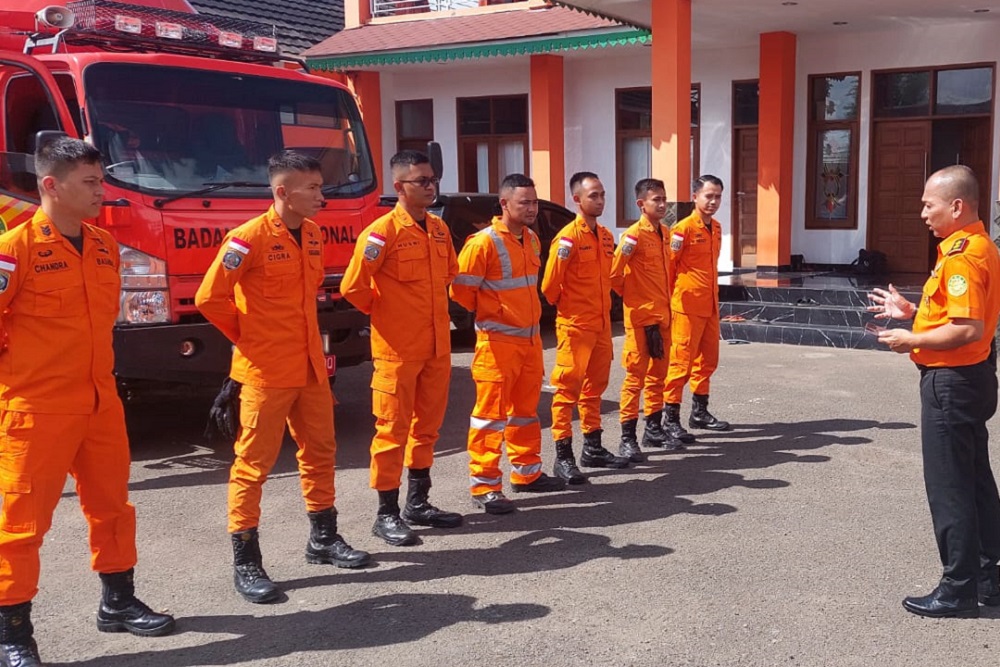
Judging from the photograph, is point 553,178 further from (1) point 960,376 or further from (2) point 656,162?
(1) point 960,376

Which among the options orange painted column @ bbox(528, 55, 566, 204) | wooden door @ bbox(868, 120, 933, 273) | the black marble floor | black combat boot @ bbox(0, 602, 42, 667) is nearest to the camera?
black combat boot @ bbox(0, 602, 42, 667)

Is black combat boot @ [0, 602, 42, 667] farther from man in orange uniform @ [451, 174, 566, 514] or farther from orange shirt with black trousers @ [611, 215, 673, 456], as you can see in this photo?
orange shirt with black trousers @ [611, 215, 673, 456]

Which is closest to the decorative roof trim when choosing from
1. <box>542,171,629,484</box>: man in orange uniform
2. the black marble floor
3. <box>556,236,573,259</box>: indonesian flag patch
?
the black marble floor

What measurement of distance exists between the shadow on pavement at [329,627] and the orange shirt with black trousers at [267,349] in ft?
0.87

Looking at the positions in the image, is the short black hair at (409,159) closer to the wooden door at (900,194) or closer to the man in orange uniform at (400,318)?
the man in orange uniform at (400,318)

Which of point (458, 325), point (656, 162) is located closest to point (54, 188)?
point (458, 325)

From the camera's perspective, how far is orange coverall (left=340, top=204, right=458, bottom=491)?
4902mm

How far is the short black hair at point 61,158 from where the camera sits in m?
3.62

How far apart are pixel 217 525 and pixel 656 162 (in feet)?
27.2

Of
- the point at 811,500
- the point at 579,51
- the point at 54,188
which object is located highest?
the point at 579,51

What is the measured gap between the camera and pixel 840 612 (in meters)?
3.97

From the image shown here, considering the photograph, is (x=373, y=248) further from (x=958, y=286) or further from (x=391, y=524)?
(x=958, y=286)

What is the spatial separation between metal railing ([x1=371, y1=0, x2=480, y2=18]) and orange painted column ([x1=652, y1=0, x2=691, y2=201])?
6.25m

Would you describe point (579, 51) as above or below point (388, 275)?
above
